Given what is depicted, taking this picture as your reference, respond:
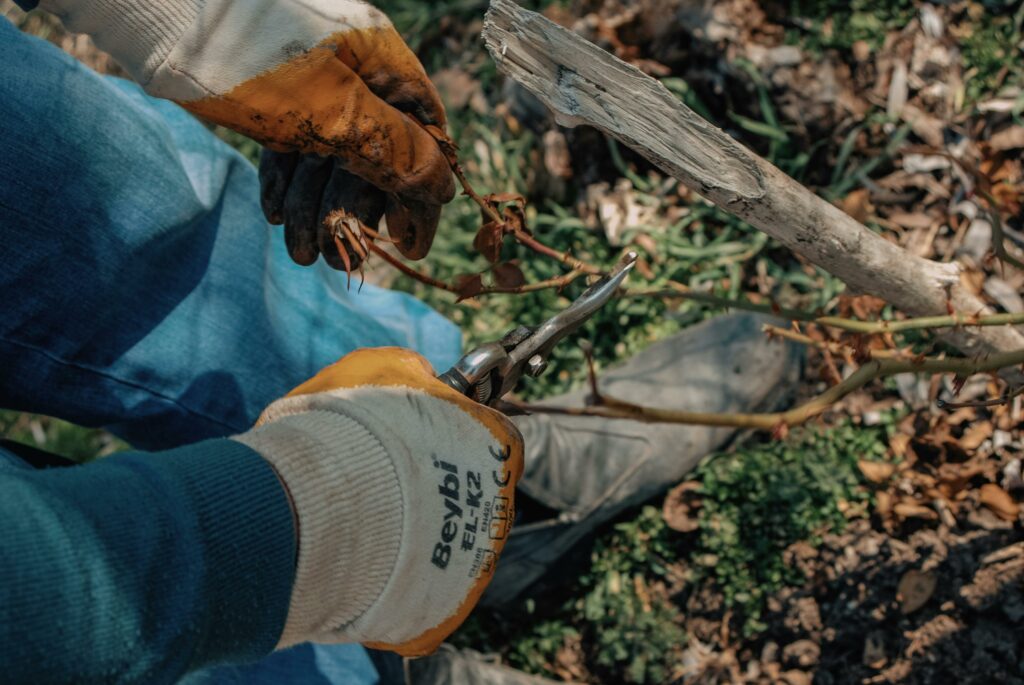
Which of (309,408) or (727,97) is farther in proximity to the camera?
(727,97)

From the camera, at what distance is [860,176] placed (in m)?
2.41

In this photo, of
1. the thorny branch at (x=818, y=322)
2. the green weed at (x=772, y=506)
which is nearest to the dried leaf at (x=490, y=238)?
the thorny branch at (x=818, y=322)

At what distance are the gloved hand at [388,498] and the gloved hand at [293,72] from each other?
1.13 ft

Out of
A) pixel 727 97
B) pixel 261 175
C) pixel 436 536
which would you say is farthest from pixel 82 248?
pixel 727 97

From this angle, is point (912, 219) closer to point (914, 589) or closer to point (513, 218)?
point (914, 589)

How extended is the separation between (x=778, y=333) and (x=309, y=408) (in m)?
0.92

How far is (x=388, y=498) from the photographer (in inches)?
44.9

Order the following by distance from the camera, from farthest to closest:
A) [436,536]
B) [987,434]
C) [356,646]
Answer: [987,434] → [356,646] → [436,536]

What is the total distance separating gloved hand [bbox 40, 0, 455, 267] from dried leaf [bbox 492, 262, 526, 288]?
0.58 feet

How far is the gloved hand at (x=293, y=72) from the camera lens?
4.16 feet

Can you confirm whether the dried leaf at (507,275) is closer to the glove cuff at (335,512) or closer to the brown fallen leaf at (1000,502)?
the glove cuff at (335,512)

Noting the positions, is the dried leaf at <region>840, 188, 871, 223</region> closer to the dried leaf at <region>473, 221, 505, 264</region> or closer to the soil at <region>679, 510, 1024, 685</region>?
the soil at <region>679, 510, 1024, 685</region>

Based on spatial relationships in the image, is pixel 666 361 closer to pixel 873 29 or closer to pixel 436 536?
pixel 873 29

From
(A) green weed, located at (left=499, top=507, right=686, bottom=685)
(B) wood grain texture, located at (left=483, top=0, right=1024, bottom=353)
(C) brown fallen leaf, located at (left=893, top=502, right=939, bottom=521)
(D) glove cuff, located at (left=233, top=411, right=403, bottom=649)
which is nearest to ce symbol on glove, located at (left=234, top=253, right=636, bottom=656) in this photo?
(D) glove cuff, located at (left=233, top=411, right=403, bottom=649)
